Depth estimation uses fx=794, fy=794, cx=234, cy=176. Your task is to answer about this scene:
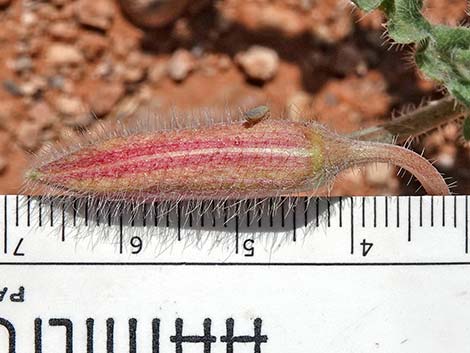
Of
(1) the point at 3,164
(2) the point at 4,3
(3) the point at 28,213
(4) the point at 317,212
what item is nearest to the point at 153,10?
(2) the point at 4,3

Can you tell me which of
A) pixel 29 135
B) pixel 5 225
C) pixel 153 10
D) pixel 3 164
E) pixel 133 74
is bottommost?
pixel 5 225

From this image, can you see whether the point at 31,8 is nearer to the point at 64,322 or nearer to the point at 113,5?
the point at 113,5

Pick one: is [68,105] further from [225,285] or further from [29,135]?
[225,285]

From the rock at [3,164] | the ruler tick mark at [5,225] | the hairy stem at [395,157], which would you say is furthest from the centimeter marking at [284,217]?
the rock at [3,164]

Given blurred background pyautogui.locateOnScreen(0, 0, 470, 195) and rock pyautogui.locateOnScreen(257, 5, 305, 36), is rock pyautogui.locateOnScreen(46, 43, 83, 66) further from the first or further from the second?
rock pyautogui.locateOnScreen(257, 5, 305, 36)

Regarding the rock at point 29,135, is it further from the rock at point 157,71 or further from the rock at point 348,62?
the rock at point 348,62

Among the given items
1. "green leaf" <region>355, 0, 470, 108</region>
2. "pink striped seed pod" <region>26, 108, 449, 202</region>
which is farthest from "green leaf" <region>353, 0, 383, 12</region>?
"pink striped seed pod" <region>26, 108, 449, 202</region>

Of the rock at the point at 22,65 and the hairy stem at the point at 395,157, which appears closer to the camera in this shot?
the hairy stem at the point at 395,157
